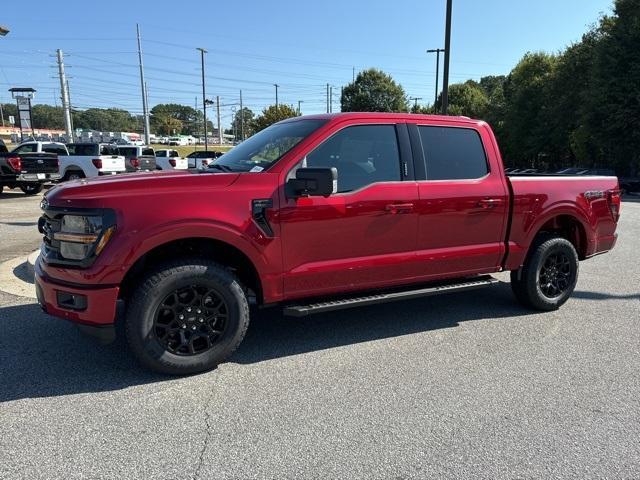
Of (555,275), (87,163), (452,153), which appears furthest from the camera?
(87,163)

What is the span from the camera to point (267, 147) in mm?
4402

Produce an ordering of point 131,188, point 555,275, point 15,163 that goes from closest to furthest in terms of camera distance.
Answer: point 131,188 < point 555,275 < point 15,163

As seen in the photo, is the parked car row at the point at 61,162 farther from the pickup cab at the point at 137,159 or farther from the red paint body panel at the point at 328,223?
the red paint body panel at the point at 328,223

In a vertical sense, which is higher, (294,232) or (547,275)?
(294,232)

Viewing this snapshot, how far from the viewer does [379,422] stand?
10.3ft

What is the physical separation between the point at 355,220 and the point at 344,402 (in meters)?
1.45

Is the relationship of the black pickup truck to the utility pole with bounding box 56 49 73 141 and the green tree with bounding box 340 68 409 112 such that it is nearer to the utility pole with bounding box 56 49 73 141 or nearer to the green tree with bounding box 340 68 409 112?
the utility pole with bounding box 56 49 73 141

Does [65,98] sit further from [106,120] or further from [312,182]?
[106,120]

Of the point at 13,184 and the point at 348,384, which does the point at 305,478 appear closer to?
the point at 348,384

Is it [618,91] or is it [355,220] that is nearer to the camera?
[355,220]

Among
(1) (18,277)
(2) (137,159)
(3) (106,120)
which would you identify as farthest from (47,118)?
(1) (18,277)

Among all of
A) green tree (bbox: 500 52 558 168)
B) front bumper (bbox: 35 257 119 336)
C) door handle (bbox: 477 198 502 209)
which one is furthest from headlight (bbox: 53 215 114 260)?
green tree (bbox: 500 52 558 168)

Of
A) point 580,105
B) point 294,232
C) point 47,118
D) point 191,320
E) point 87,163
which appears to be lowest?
point 191,320

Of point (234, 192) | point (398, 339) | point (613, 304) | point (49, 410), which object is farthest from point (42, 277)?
point (613, 304)
